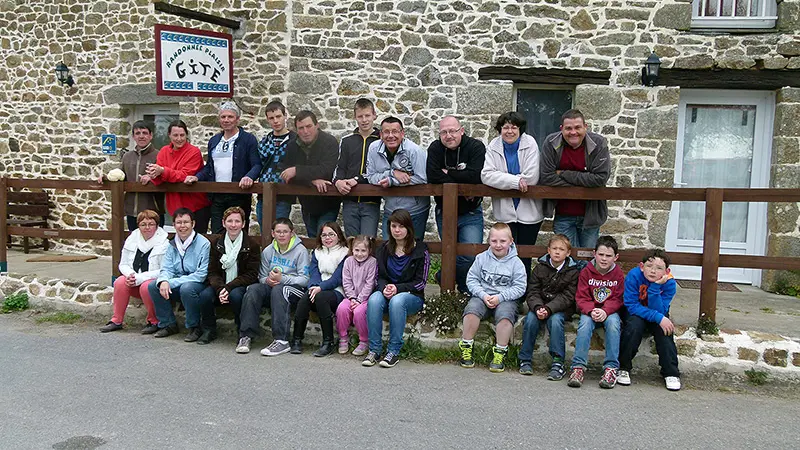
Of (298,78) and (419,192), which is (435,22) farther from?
(419,192)

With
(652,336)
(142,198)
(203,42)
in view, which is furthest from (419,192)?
(203,42)

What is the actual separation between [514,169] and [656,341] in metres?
1.63

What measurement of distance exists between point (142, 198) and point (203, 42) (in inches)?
93.3

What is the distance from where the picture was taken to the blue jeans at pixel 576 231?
5191 millimetres

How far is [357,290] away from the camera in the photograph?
16.6 feet

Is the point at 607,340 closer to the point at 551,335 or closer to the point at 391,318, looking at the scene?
the point at 551,335

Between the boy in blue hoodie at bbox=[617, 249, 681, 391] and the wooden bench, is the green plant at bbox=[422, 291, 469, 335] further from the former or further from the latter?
the wooden bench

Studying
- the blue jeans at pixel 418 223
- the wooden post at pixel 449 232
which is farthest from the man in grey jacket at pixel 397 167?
the wooden post at pixel 449 232

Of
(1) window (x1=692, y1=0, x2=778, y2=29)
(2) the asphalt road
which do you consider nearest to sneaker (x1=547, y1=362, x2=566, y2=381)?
(2) the asphalt road

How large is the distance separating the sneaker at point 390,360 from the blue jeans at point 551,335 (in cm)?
91

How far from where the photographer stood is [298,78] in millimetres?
8062

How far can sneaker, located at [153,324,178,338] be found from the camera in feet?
18.2

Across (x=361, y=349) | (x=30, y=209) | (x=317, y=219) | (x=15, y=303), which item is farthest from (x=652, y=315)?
(x=30, y=209)

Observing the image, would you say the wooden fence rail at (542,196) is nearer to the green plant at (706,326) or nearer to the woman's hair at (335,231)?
the green plant at (706,326)
